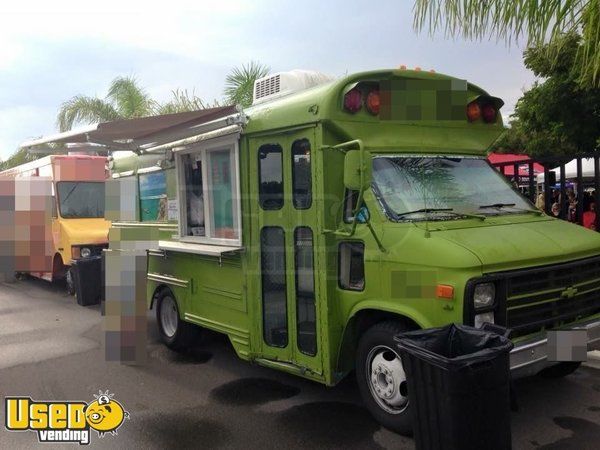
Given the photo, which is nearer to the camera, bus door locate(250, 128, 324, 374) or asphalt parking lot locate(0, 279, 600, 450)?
asphalt parking lot locate(0, 279, 600, 450)

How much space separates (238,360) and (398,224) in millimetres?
3050

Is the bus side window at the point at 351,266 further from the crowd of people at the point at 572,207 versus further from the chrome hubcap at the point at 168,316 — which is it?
the crowd of people at the point at 572,207

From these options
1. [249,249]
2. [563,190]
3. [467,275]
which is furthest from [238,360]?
[563,190]

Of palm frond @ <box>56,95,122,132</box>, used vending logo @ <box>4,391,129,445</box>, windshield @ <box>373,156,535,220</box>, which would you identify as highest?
palm frond @ <box>56,95,122,132</box>

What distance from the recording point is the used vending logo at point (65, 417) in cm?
454

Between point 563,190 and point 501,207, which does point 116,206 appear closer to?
point 501,207

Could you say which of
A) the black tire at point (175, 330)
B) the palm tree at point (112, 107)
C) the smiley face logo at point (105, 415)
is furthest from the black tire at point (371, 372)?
the palm tree at point (112, 107)

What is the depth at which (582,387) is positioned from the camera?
507 centimetres

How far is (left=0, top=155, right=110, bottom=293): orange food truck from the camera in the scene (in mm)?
11336

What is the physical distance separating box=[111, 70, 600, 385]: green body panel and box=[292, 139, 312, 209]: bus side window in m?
0.06

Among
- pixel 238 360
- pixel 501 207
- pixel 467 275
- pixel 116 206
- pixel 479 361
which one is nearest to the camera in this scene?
pixel 479 361

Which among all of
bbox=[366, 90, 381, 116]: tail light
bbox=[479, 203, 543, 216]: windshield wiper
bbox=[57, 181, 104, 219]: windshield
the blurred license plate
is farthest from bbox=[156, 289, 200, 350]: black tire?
bbox=[57, 181, 104, 219]: windshield

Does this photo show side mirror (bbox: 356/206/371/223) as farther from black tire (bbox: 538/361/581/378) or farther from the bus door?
black tire (bbox: 538/361/581/378)

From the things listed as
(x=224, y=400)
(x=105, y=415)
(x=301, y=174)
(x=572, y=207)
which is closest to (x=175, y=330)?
(x=224, y=400)
